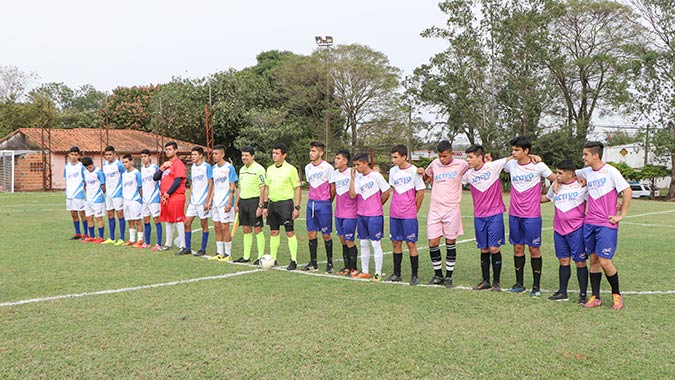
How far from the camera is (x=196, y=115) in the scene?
45.3 m

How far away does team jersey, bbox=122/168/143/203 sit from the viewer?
38.0ft

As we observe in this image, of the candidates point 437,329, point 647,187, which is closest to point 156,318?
point 437,329

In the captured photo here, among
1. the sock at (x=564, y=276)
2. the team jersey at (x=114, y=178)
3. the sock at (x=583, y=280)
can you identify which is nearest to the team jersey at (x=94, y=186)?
the team jersey at (x=114, y=178)

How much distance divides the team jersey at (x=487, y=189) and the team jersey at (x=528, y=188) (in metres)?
0.22

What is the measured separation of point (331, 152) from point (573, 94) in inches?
765

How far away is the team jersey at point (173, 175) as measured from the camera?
35.3 ft

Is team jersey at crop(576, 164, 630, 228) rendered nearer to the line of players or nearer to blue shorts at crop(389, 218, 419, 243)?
the line of players

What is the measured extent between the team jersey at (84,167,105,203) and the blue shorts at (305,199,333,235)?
222 inches

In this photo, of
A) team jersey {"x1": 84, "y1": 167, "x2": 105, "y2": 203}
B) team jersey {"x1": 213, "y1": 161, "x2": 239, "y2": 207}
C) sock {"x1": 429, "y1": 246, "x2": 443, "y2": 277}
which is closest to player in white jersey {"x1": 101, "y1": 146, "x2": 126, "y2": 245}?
team jersey {"x1": 84, "y1": 167, "x2": 105, "y2": 203}

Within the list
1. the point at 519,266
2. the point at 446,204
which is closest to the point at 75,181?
the point at 446,204

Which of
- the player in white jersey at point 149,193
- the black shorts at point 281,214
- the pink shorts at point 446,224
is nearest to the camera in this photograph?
the pink shorts at point 446,224

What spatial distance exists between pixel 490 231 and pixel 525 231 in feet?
1.50

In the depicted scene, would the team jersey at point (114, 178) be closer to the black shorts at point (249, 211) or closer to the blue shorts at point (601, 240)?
the black shorts at point (249, 211)

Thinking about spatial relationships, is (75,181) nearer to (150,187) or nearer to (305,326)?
(150,187)
